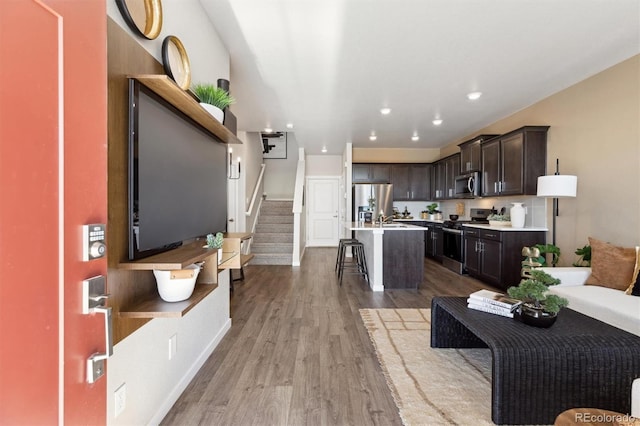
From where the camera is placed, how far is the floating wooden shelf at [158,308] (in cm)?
129

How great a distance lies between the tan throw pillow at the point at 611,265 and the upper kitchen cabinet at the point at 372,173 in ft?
15.5

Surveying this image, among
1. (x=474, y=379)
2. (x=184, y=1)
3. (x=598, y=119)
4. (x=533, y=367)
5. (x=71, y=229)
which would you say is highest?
(x=184, y=1)

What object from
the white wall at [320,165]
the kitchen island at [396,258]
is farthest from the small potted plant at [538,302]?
the white wall at [320,165]

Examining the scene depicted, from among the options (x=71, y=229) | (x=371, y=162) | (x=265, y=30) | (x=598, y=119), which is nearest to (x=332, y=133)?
(x=371, y=162)

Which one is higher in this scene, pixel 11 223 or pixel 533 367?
pixel 11 223

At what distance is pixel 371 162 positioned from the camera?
24.7 ft

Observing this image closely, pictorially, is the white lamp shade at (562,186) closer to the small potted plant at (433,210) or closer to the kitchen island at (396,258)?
the kitchen island at (396,258)

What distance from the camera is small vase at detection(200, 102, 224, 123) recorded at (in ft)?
5.91

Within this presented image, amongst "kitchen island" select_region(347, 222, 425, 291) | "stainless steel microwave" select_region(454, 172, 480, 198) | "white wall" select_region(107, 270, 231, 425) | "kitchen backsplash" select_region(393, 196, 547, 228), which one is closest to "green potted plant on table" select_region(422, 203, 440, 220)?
"kitchen backsplash" select_region(393, 196, 547, 228)

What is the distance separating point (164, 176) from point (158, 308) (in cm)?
62

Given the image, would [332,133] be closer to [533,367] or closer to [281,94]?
[281,94]

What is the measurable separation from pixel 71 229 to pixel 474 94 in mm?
4428

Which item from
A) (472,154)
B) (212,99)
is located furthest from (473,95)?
(212,99)

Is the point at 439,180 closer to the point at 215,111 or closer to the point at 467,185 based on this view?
the point at 467,185
